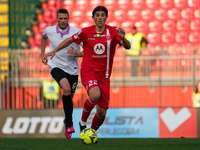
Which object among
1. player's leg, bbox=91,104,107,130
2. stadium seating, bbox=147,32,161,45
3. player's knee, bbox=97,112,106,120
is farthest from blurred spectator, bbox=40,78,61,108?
player's knee, bbox=97,112,106,120

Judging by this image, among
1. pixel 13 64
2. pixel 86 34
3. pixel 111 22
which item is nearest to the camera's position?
pixel 86 34

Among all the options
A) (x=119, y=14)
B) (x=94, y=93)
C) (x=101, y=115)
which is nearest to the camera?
(x=94, y=93)

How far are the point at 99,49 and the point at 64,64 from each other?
1.11m

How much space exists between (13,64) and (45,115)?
182cm

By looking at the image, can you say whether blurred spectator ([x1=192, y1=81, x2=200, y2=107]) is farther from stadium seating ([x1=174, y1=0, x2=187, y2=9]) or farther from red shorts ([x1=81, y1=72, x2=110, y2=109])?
red shorts ([x1=81, y1=72, x2=110, y2=109])

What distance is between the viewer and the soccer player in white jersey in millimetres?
7503

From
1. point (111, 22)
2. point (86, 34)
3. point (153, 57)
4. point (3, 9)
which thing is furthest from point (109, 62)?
point (3, 9)

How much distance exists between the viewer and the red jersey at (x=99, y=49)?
676cm

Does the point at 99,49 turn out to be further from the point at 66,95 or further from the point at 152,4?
the point at 152,4

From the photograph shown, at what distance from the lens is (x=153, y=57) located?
12109 millimetres

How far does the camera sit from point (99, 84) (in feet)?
22.5

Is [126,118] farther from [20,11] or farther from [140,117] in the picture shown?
[20,11]

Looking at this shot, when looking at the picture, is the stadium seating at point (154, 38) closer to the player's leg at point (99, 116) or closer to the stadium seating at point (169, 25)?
the stadium seating at point (169, 25)

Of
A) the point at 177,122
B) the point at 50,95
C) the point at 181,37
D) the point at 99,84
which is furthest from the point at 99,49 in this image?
the point at 181,37
